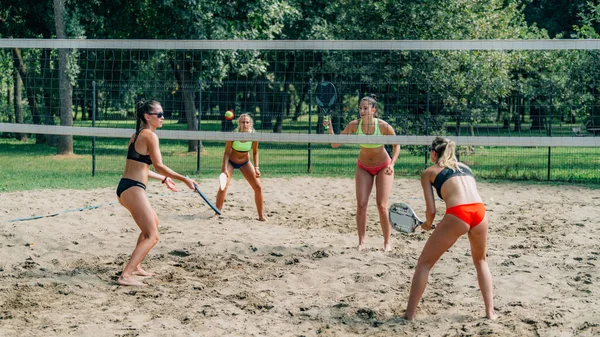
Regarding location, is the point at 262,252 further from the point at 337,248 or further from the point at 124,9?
the point at 124,9

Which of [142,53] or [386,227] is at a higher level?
[142,53]

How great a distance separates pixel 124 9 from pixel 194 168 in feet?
24.7

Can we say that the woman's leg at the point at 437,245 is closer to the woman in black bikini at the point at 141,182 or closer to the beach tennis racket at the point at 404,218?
the beach tennis racket at the point at 404,218

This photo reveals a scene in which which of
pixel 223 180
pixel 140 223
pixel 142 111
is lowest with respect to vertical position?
pixel 140 223

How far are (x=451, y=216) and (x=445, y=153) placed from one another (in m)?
0.51

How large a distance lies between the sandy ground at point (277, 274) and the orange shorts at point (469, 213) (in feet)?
2.78

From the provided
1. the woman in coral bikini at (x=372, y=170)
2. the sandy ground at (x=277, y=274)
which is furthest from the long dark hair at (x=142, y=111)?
the woman in coral bikini at (x=372, y=170)

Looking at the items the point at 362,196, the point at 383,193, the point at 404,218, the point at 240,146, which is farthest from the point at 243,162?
the point at 404,218

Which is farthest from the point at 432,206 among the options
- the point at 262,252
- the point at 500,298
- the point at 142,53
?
the point at 142,53

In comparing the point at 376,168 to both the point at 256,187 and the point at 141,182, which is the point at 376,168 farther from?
the point at 141,182

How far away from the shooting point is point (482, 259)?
5.63 meters

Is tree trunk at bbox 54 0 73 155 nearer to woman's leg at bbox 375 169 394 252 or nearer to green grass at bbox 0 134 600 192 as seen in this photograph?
green grass at bbox 0 134 600 192

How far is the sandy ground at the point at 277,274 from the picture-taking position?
555cm

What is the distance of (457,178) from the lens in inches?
217
